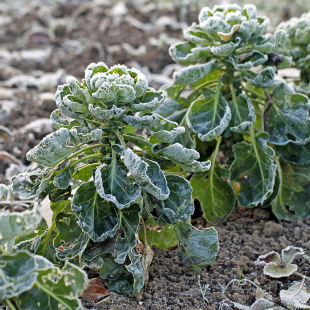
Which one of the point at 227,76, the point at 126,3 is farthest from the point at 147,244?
the point at 126,3

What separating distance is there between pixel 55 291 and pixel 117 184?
58 centimetres

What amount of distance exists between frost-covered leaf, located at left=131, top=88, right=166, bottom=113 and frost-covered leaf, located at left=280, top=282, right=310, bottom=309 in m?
1.13

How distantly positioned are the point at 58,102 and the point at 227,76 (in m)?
1.22

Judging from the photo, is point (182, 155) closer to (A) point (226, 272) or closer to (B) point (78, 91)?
(B) point (78, 91)

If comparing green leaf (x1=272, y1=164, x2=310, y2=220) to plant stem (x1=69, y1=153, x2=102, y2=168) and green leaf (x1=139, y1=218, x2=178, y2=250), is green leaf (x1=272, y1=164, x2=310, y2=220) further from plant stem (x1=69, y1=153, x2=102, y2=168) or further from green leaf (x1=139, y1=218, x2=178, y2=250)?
plant stem (x1=69, y1=153, x2=102, y2=168)

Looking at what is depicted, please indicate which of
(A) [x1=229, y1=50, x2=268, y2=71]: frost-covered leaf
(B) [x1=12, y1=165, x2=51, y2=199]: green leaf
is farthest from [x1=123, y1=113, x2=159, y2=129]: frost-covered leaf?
(A) [x1=229, y1=50, x2=268, y2=71]: frost-covered leaf

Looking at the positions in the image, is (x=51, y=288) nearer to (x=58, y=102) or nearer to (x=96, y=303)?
(x=96, y=303)

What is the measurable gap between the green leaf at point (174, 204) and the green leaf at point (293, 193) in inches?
40.2

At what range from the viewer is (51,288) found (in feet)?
5.69

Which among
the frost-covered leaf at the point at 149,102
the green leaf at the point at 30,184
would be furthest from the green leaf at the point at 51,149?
the frost-covered leaf at the point at 149,102

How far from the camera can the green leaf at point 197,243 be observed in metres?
2.29

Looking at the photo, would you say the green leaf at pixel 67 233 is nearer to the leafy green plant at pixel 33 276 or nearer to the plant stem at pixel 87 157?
the plant stem at pixel 87 157

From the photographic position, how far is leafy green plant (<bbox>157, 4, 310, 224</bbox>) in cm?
271

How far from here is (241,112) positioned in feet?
9.18
